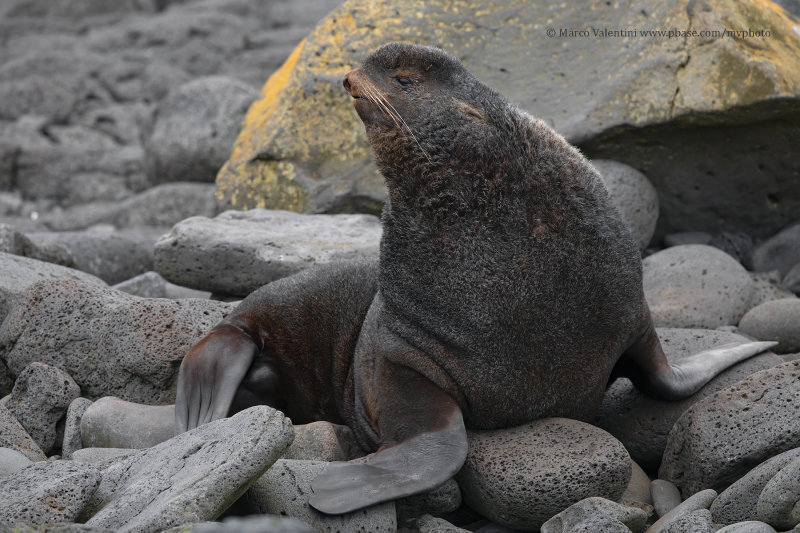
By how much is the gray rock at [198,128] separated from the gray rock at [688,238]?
6546 millimetres

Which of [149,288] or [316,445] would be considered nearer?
[316,445]

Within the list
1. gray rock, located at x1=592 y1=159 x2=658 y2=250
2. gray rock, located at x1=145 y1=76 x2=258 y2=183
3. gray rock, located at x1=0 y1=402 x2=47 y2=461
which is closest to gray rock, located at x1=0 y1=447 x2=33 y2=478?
gray rock, located at x1=0 y1=402 x2=47 y2=461

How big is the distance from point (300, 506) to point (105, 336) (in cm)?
232

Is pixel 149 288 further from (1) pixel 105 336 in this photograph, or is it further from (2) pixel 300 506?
(2) pixel 300 506

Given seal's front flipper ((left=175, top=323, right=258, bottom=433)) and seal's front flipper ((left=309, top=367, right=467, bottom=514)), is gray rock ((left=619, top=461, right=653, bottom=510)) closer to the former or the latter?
seal's front flipper ((left=309, top=367, right=467, bottom=514))

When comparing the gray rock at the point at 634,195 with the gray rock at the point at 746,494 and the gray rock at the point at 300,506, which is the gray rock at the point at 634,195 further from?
the gray rock at the point at 300,506

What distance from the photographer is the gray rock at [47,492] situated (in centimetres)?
390

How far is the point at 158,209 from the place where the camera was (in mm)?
12984

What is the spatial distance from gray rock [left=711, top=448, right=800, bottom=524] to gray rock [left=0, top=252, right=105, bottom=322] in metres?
A: 4.23

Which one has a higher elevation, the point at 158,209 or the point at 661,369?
the point at 661,369

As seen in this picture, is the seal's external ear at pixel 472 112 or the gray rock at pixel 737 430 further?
the seal's external ear at pixel 472 112

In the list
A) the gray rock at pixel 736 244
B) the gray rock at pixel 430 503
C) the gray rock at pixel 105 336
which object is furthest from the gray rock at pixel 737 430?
the gray rock at pixel 736 244

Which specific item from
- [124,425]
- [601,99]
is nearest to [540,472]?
[124,425]

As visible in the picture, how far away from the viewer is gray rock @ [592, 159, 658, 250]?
8.36 meters
